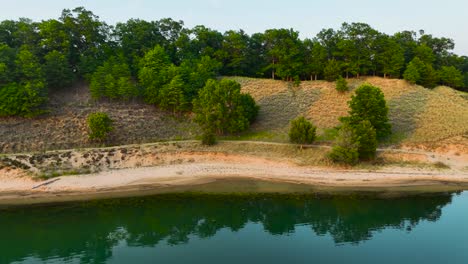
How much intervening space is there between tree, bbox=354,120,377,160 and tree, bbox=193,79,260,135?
61.5ft

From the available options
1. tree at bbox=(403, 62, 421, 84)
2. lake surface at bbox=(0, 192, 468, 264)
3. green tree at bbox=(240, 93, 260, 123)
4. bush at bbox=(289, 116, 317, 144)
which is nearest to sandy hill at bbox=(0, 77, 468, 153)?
tree at bbox=(403, 62, 421, 84)

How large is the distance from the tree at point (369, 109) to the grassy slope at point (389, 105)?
5.09 m

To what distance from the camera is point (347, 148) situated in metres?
46.2

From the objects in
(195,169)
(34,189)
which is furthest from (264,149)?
(34,189)

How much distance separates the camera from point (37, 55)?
218ft

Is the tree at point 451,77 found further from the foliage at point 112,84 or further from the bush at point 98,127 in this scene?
the bush at point 98,127

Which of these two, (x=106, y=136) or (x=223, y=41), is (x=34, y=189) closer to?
(x=106, y=136)

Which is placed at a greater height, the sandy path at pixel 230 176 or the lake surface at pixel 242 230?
the sandy path at pixel 230 176

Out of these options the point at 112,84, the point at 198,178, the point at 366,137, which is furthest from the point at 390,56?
the point at 112,84

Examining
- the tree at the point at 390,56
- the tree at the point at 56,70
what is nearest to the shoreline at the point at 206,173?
the tree at the point at 56,70

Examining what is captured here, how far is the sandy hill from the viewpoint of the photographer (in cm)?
5341

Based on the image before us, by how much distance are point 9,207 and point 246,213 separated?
27.7 metres

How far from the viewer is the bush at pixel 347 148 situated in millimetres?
45938

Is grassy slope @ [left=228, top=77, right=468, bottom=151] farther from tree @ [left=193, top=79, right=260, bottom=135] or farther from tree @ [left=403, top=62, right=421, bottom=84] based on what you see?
tree @ [left=193, top=79, right=260, bottom=135]
